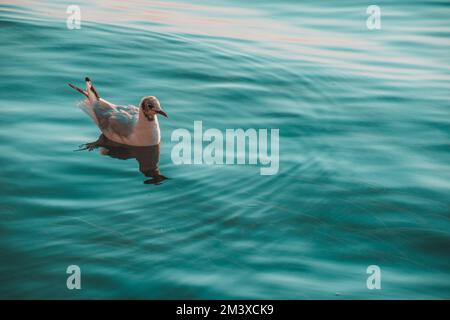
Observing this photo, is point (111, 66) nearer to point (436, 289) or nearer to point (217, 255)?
point (217, 255)

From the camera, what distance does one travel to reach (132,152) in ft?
37.7

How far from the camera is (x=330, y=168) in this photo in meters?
10.9

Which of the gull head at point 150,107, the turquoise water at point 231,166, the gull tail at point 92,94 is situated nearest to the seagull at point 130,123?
the gull head at point 150,107

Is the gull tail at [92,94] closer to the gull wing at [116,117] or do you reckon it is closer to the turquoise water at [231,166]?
the gull wing at [116,117]

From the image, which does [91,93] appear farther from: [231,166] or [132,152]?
[231,166]

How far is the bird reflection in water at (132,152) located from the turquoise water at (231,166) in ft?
0.43

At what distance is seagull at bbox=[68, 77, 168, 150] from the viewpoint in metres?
11.5

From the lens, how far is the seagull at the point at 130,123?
11469 mm

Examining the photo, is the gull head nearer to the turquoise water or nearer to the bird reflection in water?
the bird reflection in water

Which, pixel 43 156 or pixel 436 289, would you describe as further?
pixel 43 156

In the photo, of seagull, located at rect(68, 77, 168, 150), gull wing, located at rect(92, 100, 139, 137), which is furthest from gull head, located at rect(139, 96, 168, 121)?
gull wing, located at rect(92, 100, 139, 137)

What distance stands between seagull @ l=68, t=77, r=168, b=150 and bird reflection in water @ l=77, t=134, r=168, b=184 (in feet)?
0.16

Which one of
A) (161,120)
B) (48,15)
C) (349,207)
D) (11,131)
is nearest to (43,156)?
(11,131)
